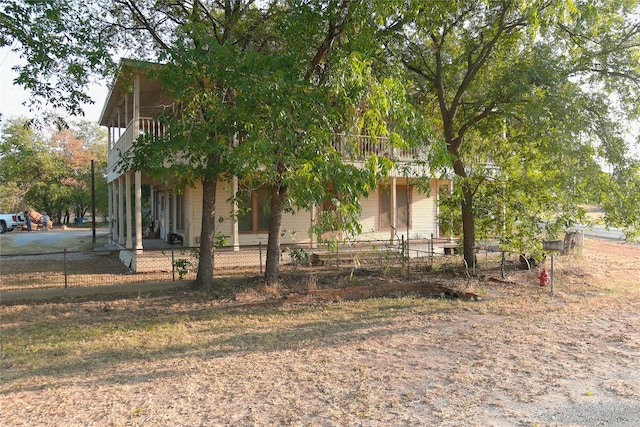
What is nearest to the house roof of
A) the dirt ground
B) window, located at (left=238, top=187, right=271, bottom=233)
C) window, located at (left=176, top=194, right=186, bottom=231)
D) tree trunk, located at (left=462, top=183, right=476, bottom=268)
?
window, located at (left=176, top=194, right=186, bottom=231)

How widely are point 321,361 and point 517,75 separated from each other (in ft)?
27.4

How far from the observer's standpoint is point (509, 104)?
10.9 m

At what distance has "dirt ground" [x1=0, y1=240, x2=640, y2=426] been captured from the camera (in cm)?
433

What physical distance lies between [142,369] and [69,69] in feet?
17.0

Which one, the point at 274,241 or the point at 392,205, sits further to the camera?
the point at 392,205

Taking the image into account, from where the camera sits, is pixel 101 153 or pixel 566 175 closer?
pixel 566 175

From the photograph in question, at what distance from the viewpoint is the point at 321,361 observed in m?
5.85

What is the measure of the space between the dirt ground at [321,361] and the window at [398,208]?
8.63m

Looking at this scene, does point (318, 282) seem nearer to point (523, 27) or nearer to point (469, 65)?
point (469, 65)

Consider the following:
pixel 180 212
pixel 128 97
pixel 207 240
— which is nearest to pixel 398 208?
pixel 180 212

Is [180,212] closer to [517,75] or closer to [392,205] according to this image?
[392,205]

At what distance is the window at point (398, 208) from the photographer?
1870 cm

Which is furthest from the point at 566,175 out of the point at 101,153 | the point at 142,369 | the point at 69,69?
the point at 101,153

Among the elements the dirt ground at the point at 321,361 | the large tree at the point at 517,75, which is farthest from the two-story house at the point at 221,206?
the dirt ground at the point at 321,361
